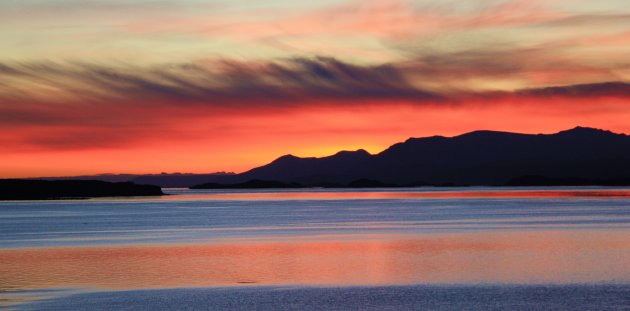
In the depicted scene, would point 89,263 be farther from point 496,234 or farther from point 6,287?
point 496,234

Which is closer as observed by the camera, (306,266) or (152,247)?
(306,266)

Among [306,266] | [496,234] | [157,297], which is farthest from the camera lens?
[496,234]

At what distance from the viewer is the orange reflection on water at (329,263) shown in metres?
30.6

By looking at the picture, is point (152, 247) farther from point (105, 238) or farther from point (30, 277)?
point (30, 277)

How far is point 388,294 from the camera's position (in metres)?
26.9

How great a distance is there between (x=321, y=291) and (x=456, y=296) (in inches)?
179

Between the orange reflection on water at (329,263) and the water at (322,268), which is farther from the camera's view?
the orange reflection on water at (329,263)

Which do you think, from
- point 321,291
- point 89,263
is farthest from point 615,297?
point 89,263

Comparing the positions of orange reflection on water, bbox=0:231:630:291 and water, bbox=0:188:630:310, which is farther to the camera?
orange reflection on water, bbox=0:231:630:291

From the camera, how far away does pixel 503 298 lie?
1003 inches

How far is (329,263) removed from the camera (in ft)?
120

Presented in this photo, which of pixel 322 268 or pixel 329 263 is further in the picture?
pixel 329 263

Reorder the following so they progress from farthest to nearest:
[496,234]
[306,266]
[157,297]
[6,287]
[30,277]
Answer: [496,234]
[306,266]
[30,277]
[6,287]
[157,297]

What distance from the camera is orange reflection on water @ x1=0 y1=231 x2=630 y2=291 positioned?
30625 millimetres
